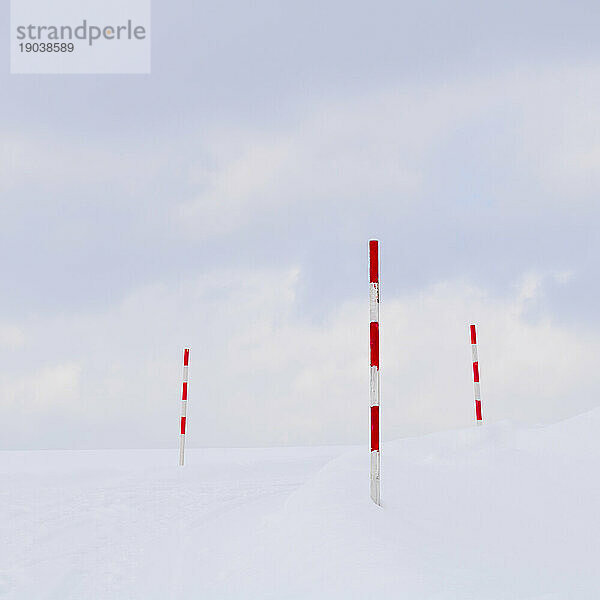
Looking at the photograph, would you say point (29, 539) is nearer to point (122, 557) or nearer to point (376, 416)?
point (122, 557)

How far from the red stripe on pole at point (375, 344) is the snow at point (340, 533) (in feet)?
2.85

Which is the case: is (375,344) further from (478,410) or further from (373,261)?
(478,410)

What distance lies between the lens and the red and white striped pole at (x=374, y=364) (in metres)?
4.66

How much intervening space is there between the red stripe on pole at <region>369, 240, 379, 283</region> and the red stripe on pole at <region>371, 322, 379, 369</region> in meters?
0.32

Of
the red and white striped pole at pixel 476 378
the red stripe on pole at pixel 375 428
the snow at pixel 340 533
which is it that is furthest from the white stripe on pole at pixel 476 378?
the red stripe on pole at pixel 375 428

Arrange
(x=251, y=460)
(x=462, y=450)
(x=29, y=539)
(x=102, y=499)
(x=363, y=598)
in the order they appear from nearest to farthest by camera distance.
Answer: (x=363, y=598) → (x=29, y=539) → (x=102, y=499) → (x=462, y=450) → (x=251, y=460)

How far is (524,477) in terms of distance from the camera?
610 cm

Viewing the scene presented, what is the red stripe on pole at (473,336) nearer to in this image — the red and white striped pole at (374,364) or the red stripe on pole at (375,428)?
the red and white striped pole at (374,364)

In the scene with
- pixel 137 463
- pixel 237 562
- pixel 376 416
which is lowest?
pixel 137 463

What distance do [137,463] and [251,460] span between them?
184 centimetres

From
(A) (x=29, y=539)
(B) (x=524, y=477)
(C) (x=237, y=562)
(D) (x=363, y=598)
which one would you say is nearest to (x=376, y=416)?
(C) (x=237, y=562)

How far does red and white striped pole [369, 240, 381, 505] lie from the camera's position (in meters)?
4.66

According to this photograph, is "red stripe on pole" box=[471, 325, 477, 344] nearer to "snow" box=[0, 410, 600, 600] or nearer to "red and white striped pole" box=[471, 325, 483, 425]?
"red and white striped pole" box=[471, 325, 483, 425]

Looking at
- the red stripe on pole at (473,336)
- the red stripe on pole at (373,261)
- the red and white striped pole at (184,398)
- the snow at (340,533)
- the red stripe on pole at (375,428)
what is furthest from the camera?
the red and white striped pole at (184,398)
